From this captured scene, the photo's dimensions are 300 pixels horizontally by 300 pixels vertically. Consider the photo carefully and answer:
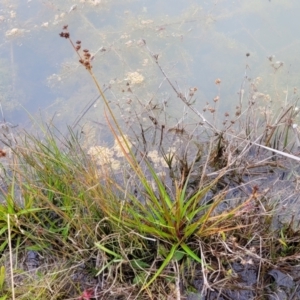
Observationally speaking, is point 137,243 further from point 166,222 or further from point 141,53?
point 141,53

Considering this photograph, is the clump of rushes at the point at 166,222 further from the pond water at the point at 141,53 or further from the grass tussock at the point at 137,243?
the pond water at the point at 141,53

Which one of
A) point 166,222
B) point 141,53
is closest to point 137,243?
point 166,222

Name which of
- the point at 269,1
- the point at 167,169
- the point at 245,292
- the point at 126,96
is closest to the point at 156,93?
the point at 126,96

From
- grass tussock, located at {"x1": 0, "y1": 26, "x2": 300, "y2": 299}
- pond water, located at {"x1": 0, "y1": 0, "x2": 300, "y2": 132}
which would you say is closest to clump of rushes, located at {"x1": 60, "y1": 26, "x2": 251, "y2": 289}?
grass tussock, located at {"x1": 0, "y1": 26, "x2": 300, "y2": 299}

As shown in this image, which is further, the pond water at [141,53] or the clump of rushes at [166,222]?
the pond water at [141,53]

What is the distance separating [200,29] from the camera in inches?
99.3

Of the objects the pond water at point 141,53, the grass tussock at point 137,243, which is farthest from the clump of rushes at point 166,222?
the pond water at point 141,53

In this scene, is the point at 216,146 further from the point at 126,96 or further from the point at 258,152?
the point at 126,96

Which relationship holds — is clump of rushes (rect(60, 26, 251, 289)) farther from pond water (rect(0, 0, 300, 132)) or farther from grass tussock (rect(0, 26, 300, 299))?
pond water (rect(0, 0, 300, 132))

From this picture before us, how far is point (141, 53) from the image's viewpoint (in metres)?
2.47

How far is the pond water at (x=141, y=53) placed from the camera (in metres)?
2.25

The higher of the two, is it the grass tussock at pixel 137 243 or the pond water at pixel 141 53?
the pond water at pixel 141 53

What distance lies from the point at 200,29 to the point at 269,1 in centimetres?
55

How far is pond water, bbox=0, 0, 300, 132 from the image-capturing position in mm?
2248
